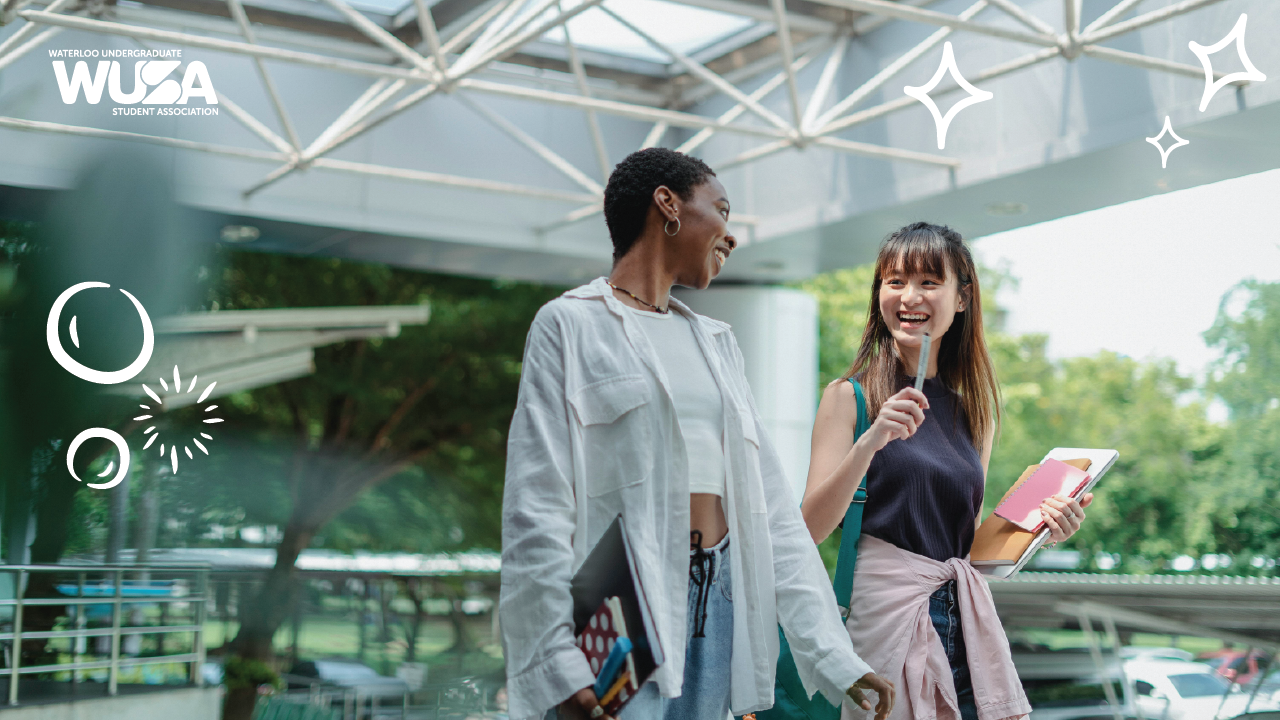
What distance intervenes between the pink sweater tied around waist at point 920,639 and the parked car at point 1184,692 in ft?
10.7

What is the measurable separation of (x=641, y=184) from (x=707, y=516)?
0.59m

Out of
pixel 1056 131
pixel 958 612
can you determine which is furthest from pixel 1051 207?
pixel 958 612

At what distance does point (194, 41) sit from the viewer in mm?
5113

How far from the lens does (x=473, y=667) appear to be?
962 cm

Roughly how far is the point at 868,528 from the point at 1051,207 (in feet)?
16.5

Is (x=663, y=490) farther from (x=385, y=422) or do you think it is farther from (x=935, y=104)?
(x=385, y=422)

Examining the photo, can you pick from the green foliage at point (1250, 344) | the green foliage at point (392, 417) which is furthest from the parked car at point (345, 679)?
the green foliage at point (1250, 344)

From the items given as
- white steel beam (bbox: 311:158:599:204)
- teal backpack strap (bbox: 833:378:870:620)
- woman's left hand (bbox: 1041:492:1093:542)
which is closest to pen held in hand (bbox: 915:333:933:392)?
teal backpack strap (bbox: 833:378:870:620)

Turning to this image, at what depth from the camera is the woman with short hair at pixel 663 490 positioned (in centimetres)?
170

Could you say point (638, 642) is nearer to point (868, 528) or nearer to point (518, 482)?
point (518, 482)

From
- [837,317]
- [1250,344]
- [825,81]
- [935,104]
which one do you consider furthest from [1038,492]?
[1250,344]

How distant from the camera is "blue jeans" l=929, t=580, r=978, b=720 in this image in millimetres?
2258

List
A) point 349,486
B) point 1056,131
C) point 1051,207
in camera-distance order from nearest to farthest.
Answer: point 1056,131, point 1051,207, point 349,486

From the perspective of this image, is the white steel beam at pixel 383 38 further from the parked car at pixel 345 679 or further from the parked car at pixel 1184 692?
the parked car at pixel 345 679
